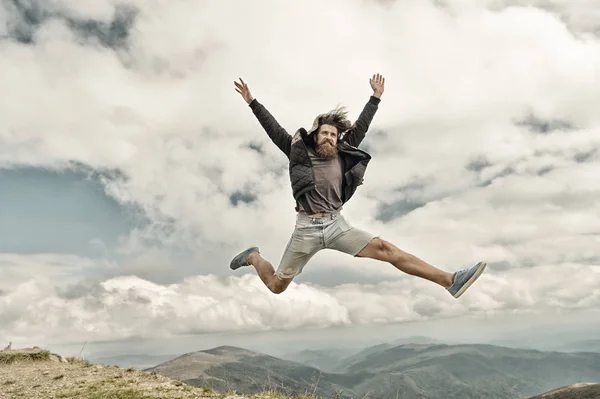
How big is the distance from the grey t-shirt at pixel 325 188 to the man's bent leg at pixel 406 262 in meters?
0.99

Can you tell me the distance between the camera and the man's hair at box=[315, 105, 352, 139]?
9273 millimetres

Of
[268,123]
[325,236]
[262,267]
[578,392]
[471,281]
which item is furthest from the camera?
[262,267]

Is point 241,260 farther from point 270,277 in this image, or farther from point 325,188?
point 325,188

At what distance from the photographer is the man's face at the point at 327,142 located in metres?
8.82

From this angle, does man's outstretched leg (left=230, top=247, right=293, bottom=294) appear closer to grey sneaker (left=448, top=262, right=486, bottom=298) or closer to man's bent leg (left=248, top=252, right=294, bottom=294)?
man's bent leg (left=248, top=252, right=294, bottom=294)

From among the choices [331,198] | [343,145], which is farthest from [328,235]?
[343,145]

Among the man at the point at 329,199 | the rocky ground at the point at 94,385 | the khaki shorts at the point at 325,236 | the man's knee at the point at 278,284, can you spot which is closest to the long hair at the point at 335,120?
the man at the point at 329,199

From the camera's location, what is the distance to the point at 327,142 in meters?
8.83

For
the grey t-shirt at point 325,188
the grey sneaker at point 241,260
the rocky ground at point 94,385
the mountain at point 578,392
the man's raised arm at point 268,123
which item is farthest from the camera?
the grey sneaker at point 241,260

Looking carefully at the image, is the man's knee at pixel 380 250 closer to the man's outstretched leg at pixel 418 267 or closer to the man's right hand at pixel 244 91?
the man's outstretched leg at pixel 418 267

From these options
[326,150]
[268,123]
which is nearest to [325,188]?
[326,150]

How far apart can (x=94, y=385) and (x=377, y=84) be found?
9012mm

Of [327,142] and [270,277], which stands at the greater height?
[327,142]

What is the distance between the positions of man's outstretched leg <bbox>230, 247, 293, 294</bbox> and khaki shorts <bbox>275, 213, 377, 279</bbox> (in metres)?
0.84
